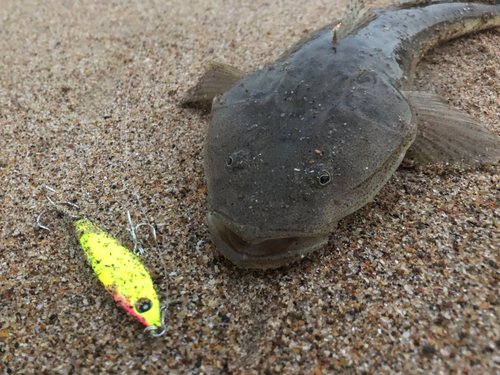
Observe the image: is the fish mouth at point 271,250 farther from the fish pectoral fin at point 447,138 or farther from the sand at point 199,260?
the fish pectoral fin at point 447,138

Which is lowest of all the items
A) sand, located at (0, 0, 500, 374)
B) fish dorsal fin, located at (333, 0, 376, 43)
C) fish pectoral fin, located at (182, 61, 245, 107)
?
sand, located at (0, 0, 500, 374)

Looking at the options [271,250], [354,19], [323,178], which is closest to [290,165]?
[323,178]

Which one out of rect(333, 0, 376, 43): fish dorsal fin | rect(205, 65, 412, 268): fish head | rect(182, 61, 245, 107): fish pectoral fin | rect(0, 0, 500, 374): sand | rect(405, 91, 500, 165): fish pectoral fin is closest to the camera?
rect(0, 0, 500, 374): sand

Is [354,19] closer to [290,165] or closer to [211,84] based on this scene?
[211,84]

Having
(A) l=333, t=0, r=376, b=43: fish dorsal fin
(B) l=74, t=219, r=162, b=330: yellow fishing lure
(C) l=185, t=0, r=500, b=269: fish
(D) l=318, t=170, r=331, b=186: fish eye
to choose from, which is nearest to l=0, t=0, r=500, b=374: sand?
(B) l=74, t=219, r=162, b=330: yellow fishing lure

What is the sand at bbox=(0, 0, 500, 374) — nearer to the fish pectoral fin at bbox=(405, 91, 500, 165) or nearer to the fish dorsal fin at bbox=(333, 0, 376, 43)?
the fish pectoral fin at bbox=(405, 91, 500, 165)

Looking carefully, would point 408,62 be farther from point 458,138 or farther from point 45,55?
point 45,55
